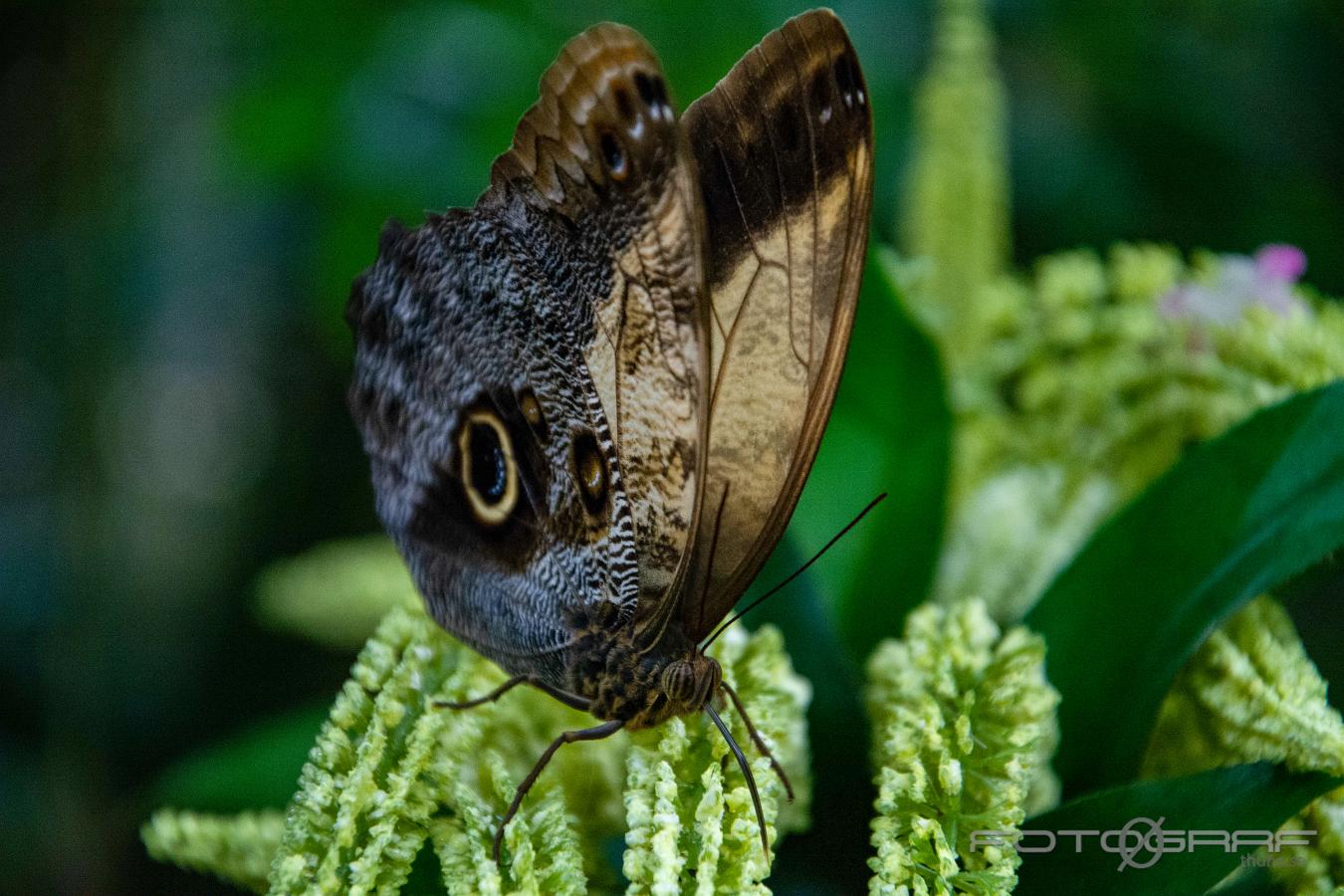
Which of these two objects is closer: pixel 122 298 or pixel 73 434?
pixel 73 434

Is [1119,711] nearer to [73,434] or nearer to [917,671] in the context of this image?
[917,671]

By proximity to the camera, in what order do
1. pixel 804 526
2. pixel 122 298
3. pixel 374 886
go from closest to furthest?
pixel 374 886
pixel 804 526
pixel 122 298

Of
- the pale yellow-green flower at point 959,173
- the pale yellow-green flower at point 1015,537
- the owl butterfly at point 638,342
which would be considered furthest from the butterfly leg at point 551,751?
the pale yellow-green flower at point 959,173

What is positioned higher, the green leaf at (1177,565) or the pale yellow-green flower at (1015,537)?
the pale yellow-green flower at (1015,537)

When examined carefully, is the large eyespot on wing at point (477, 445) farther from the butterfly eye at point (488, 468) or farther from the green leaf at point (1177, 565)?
the green leaf at point (1177, 565)

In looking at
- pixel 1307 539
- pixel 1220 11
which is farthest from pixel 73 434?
pixel 1220 11

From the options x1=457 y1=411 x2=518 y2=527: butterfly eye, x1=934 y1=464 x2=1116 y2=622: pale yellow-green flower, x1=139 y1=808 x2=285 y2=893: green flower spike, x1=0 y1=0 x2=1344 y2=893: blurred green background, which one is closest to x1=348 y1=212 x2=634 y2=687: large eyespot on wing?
x1=457 y1=411 x2=518 y2=527: butterfly eye
